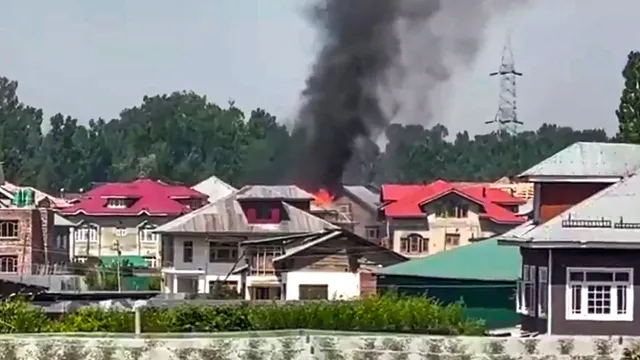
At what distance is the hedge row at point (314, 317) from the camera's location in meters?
30.1

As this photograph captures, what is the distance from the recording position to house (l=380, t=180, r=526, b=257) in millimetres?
79938

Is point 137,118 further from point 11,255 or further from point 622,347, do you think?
point 622,347

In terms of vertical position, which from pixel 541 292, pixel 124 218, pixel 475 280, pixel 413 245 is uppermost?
pixel 124 218

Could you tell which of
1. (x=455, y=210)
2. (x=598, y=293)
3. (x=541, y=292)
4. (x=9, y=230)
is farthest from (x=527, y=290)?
(x=455, y=210)

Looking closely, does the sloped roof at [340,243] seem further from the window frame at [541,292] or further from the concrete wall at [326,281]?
the window frame at [541,292]

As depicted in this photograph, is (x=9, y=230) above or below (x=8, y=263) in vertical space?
above

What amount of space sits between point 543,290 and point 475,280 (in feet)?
21.0

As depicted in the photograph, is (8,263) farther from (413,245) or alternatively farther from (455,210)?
(455,210)

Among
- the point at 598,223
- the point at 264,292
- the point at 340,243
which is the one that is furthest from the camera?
the point at 264,292

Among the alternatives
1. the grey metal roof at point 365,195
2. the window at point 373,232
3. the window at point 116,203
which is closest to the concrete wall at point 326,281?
the grey metal roof at point 365,195

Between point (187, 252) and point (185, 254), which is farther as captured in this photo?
point (187, 252)

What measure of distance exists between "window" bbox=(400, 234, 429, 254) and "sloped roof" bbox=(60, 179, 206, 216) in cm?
1366

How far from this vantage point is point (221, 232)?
6238 cm

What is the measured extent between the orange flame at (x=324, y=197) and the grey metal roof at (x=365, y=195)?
3.54m
